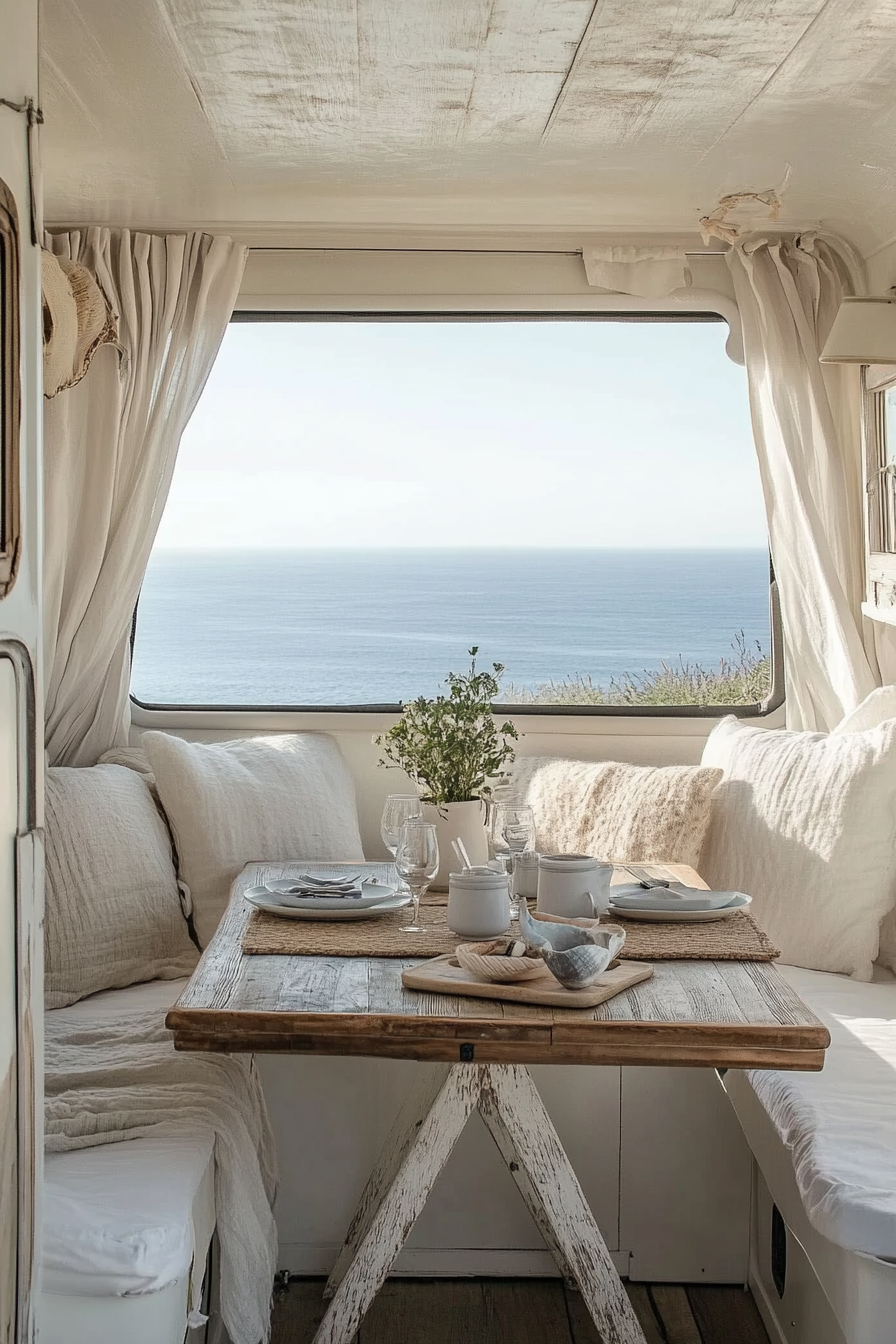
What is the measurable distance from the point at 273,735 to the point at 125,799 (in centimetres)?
53

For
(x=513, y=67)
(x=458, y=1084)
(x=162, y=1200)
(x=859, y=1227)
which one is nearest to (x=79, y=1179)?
(x=162, y=1200)

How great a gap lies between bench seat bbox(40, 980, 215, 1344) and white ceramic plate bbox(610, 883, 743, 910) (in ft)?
2.87

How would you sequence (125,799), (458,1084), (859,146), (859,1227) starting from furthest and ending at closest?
(125,799)
(859,146)
(458,1084)
(859,1227)

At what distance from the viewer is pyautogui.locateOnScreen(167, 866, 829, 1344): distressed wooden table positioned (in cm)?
167

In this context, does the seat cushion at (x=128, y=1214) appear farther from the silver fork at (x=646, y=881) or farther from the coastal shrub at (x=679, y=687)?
the coastal shrub at (x=679, y=687)

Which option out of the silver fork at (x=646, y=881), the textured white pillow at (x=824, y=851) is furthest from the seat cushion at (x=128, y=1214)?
the textured white pillow at (x=824, y=851)

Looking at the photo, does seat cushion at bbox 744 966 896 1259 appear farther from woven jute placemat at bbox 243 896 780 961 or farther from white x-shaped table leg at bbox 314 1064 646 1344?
white x-shaped table leg at bbox 314 1064 646 1344

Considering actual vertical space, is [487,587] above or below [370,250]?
below

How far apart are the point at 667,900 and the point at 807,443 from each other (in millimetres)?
1588

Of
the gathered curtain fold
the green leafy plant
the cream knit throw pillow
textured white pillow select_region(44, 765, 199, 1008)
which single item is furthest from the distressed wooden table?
the gathered curtain fold

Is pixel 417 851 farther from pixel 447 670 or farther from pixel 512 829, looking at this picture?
pixel 447 670

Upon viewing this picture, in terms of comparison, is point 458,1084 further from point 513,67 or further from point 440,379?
point 440,379

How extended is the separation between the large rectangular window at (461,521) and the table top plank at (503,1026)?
5.94ft

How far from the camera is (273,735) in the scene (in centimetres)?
343
